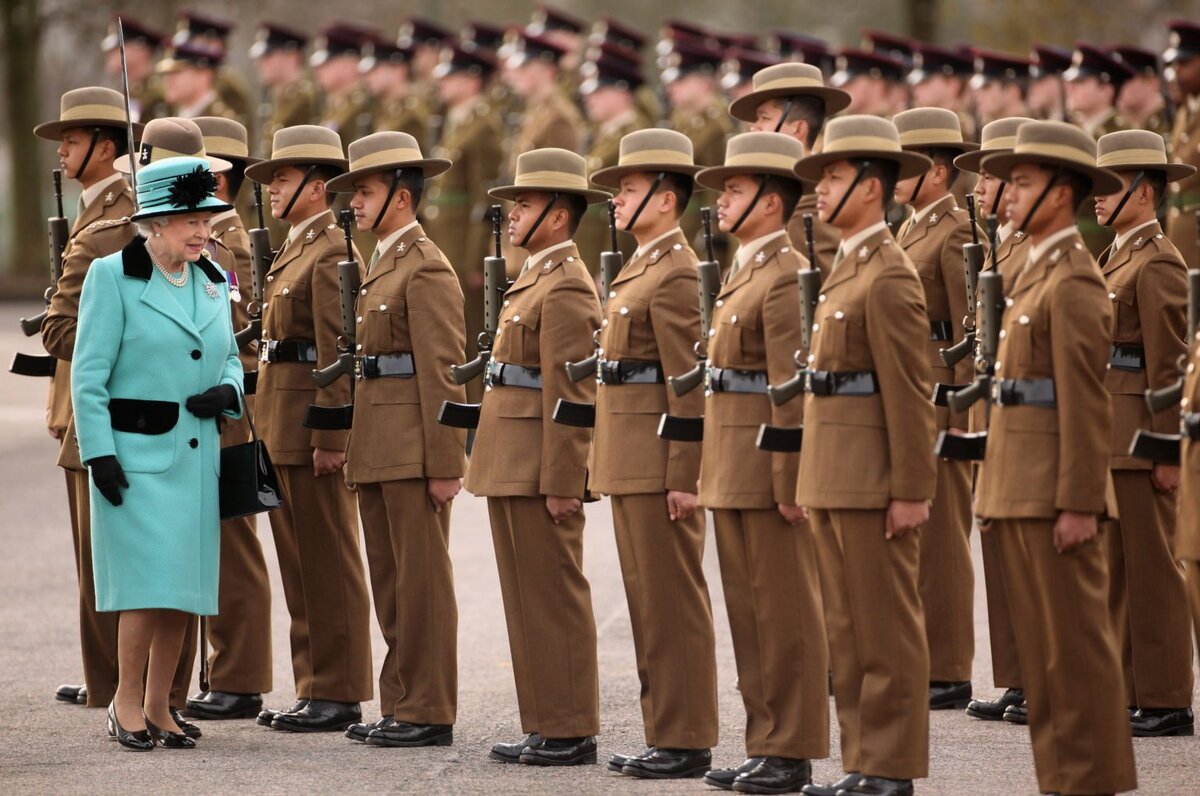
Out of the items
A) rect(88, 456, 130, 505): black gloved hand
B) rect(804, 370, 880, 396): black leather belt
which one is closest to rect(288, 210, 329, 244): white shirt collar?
rect(88, 456, 130, 505): black gloved hand

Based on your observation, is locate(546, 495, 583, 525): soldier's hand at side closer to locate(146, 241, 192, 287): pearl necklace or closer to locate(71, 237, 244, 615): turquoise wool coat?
locate(71, 237, 244, 615): turquoise wool coat

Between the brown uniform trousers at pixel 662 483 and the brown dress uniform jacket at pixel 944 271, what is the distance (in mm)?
→ 1414

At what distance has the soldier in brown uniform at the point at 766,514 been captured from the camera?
7234 millimetres

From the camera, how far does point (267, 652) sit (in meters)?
8.80

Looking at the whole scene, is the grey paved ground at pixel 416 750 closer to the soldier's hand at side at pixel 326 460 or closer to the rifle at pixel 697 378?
the soldier's hand at side at pixel 326 460

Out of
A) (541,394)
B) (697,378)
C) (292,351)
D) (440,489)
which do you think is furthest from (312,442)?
(697,378)

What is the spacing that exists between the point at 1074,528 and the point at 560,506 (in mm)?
2030

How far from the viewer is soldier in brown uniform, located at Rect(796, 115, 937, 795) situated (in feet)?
22.4

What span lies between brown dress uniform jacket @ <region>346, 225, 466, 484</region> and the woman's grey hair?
82 centimetres

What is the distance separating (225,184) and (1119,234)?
3740 mm

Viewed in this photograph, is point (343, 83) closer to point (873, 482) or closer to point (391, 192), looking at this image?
point (391, 192)

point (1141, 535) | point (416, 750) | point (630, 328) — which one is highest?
point (630, 328)

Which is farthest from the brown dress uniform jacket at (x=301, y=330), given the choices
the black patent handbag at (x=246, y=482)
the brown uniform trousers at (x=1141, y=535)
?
the brown uniform trousers at (x=1141, y=535)

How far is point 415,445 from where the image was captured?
8.12m
